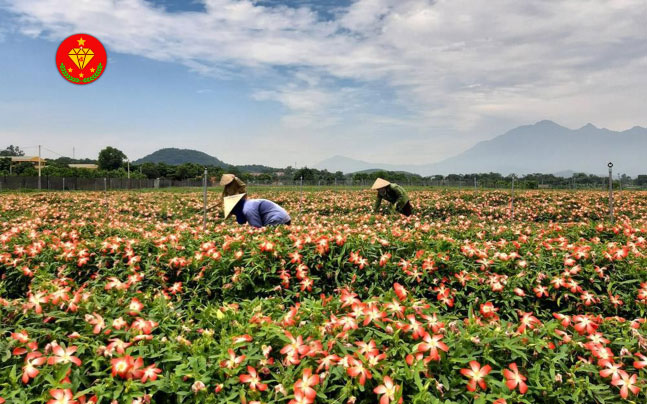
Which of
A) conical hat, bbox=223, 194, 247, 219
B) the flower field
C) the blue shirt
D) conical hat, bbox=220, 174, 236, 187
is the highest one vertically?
conical hat, bbox=220, 174, 236, 187

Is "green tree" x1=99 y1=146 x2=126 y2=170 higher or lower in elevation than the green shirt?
higher

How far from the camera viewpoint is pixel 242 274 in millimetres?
3529

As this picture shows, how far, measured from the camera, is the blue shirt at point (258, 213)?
599cm

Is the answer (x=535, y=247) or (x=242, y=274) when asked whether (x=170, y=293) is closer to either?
(x=242, y=274)

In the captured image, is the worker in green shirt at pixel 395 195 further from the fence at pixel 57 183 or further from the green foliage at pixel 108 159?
the green foliage at pixel 108 159

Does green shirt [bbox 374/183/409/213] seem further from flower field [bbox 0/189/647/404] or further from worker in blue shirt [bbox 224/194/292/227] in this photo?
flower field [bbox 0/189/647/404]

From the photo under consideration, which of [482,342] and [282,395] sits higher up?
[482,342]

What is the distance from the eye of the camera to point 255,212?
607cm

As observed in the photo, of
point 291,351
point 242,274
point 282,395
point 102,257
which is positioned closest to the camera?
point 282,395

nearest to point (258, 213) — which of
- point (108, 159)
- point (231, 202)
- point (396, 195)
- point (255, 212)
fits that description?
point (255, 212)

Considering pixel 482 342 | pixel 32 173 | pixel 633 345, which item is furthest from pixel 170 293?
pixel 32 173

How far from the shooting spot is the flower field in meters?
1.76

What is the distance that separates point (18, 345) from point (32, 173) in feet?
285

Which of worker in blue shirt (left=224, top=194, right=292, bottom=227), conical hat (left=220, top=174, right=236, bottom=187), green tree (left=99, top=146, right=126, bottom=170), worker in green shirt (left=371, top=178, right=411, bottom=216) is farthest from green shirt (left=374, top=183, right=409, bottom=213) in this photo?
green tree (left=99, top=146, right=126, bottom=170)
